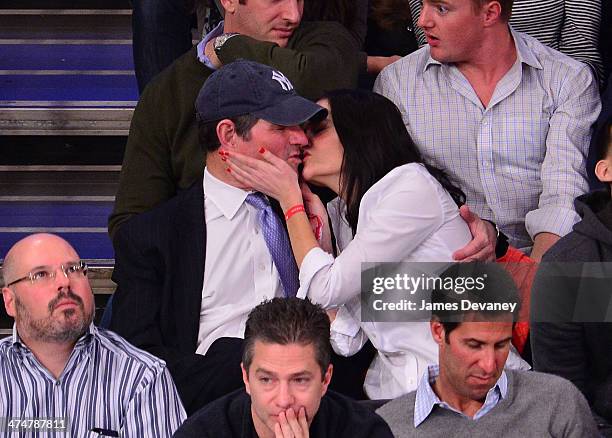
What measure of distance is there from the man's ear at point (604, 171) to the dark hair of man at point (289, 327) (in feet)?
2.38

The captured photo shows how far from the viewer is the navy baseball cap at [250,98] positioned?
→ 9.19 feet

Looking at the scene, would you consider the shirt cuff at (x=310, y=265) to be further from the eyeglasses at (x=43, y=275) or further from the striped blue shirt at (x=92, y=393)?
the eyeglasses at (x=43, y=275)

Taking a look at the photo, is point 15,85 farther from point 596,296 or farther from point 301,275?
point 596,296

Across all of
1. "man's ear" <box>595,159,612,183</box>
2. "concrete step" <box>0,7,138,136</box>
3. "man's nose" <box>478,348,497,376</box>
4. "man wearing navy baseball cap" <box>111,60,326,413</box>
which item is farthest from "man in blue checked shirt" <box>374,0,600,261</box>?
"concrete step" <box>0,7,138,136</box>

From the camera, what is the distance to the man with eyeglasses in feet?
8.38

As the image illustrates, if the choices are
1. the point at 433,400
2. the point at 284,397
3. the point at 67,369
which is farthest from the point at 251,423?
the point at 67,369

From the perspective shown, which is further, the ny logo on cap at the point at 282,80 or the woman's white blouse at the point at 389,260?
the ny logo on cap at the point at 282,80

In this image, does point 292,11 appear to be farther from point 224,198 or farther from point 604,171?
point 604,171

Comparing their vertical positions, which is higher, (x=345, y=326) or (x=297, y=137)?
(x=297, y=137)

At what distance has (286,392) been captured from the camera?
222cm

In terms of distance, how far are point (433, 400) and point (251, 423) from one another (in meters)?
0.37

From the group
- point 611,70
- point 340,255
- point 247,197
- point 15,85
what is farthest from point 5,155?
point 611,70

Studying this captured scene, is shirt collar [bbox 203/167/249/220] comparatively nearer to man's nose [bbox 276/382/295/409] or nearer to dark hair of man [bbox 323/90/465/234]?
dark hair of man [bbox 323/90/465/234]

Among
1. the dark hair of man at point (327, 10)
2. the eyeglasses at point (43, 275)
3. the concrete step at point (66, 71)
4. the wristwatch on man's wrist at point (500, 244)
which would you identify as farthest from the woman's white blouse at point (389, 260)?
the concrete step at point (66, 71)
